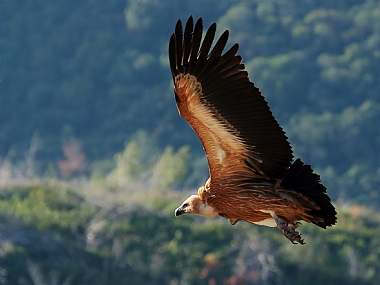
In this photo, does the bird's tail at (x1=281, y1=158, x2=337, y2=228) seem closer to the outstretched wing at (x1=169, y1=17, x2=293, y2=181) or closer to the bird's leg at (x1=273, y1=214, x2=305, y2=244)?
the outstretched wing at (x1=169, y1=17, x2=293, y2=181)

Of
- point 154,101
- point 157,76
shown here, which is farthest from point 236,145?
point 157,76

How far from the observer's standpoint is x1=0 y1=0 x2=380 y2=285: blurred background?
90.2 ft

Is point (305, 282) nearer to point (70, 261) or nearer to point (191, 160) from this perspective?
point (70, 261)

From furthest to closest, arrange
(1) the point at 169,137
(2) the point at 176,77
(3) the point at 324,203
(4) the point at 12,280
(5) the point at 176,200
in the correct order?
(1) the point at 169,137 → (5) the point at 176,200 → (4) the point at 12,280 → (3) the point at 324,203 → (2) the point at 176,77

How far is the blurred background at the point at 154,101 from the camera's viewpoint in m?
27.5

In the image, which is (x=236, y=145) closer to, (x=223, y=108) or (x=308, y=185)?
(x=223, y=108)

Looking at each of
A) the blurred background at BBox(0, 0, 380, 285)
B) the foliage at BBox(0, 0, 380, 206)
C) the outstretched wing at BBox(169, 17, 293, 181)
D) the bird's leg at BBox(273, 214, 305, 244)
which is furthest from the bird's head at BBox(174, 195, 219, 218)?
the foliage at BBox(0, 0, 380, 206)

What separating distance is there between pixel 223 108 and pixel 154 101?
140ft

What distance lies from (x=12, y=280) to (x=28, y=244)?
1.42 m

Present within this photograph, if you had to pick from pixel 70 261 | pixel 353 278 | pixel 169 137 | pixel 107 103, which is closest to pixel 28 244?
pixel 70 261

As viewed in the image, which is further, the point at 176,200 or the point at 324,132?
the point at 324,132

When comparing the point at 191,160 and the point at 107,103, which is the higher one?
the point at 107,103

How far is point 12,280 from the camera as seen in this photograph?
67.7ft

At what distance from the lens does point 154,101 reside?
165ft
